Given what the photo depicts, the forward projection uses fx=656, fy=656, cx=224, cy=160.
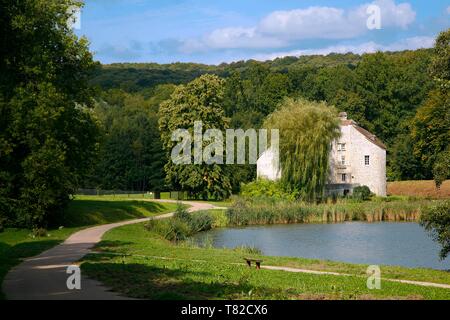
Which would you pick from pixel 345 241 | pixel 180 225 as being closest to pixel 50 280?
pixel 345 241

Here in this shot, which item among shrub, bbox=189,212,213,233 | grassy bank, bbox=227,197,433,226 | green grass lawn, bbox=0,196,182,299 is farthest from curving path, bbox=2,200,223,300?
grassy bank, bbox=227,197,433,226

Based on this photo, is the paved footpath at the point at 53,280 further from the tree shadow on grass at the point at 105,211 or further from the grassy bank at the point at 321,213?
the grassy bank at the point at 321,213

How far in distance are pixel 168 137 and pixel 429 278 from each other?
45525 millimetres

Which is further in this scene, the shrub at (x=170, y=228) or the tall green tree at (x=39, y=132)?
the shrub at (x=170, y=228)

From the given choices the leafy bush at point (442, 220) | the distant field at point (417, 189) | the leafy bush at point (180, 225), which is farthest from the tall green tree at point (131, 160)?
the leafy bush at point (442, 220)

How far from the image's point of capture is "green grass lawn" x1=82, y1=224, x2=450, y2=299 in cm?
1322

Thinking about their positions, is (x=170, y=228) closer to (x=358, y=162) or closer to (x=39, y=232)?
(x=39, y=232)

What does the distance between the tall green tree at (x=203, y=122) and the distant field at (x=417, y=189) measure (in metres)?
19.3

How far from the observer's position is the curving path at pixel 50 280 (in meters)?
12.9

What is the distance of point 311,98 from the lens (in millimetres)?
95375

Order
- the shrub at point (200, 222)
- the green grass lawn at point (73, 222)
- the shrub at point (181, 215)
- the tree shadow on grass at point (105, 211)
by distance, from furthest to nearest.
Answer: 1. the shrub at point (200, 222)
2. the shrub at point (181, 215)
3. the tree shadow on grass at point (105, 211)
4. the green grass lawn at point (73, 222)

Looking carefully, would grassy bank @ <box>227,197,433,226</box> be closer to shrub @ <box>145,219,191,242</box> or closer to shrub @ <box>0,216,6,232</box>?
shrub @ <box>145,219,191,242</box>

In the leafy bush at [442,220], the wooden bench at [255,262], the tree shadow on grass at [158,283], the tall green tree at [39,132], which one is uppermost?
the tall green tree at [39,132]
